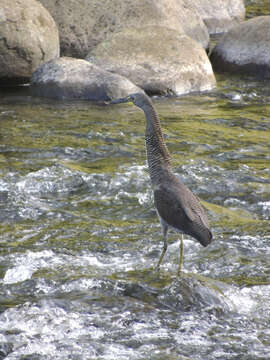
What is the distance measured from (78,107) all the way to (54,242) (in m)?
5.40

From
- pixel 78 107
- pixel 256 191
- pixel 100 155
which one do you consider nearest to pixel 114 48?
pixel 78 107

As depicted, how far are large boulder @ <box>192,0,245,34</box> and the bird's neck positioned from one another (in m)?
12.7

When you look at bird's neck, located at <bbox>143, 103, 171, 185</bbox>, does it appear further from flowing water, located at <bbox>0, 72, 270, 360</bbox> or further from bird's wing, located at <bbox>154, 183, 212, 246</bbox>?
flowing water, located at <bbox>0, 72, 270, 360</bbox>

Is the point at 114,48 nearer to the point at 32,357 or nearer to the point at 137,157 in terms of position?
the point at 137,157

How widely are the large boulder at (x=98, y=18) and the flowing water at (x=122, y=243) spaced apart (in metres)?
3.43

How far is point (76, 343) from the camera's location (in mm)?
4715

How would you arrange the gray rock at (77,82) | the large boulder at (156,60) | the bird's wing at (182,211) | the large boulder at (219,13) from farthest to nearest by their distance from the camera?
the large boulder at (219,13), the large boulder at (156,60), the gray rock at (77,82), the bird's wing at (182,211)

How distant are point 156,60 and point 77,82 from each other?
1.79 meters

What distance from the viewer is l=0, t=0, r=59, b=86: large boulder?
12398mm

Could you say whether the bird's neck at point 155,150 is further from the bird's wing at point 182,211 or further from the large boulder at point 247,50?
the large boulder at point 247,50

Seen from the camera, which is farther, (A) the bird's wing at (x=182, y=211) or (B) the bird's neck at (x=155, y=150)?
(B) the bird's neck at (x=155, y=150)

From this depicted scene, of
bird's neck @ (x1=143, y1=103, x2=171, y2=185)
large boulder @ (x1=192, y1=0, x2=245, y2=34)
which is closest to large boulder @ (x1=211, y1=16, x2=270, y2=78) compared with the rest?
large boulder @ (x1=192, y1=0, x2=245, y2=34)

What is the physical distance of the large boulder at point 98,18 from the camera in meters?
14.2

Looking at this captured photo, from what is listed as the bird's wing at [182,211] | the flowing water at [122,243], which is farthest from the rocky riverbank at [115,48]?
the bird's wing at [182,211]
